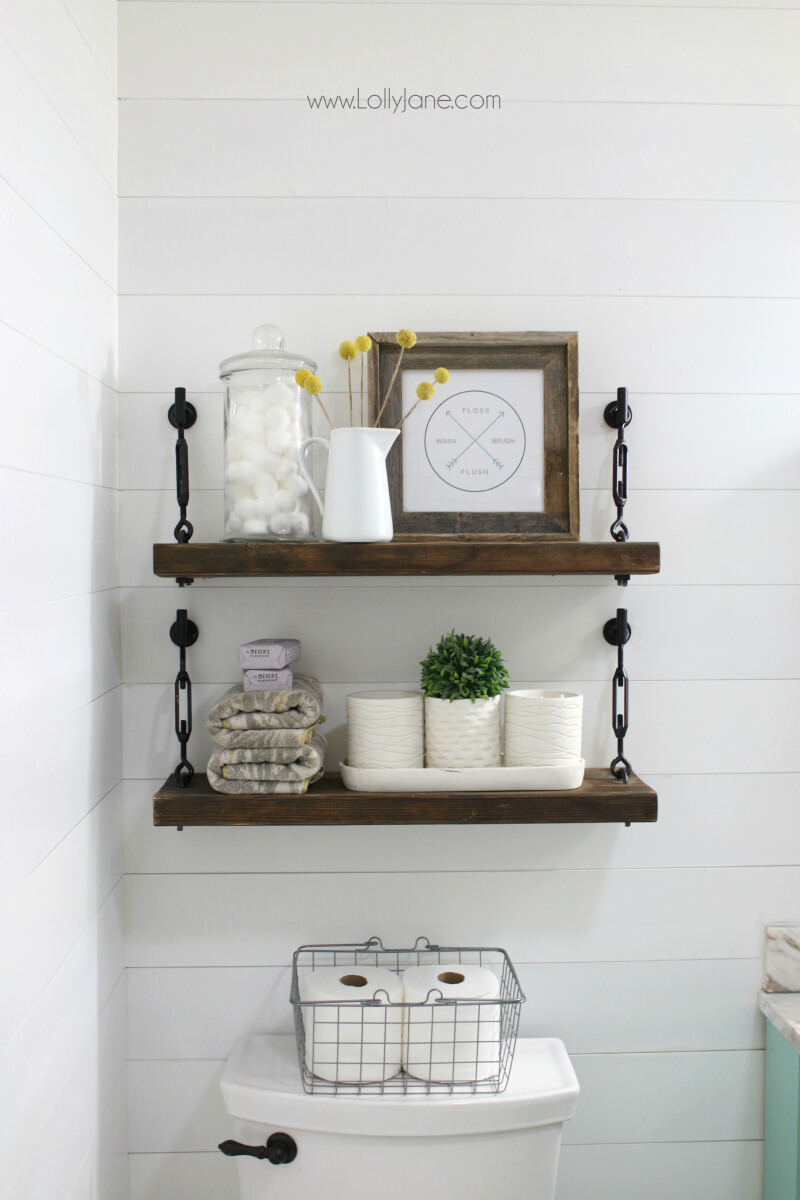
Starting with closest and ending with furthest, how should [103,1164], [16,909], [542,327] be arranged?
[16,909], [103,1164], [542,327]

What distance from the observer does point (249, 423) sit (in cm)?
100

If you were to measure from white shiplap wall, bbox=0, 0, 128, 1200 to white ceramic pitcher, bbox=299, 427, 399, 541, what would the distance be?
0.94 feet

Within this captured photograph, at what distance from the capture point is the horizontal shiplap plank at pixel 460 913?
1.15 metres

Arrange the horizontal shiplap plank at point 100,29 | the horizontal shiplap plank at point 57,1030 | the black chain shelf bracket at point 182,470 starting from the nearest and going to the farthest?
the horizontal shiplap plank at point 57,1030 → the horizontal shiplap plank at point 100,29 → the black chain shelf bracket at point 182,470

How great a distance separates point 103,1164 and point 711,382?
126 centimetres

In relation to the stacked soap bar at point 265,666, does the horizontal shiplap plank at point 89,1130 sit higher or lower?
lower

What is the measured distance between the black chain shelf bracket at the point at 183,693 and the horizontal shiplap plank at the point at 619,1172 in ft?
1.75

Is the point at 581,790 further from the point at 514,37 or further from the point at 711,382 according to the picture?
the point at 514,37

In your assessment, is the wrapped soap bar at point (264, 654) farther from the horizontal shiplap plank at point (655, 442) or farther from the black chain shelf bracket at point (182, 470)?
the horizontal shiplap plank at point (655, 442)

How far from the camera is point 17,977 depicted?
30.6 inches

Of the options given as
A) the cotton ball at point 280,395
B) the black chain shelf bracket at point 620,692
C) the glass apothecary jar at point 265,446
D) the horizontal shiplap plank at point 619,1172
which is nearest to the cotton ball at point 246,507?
the glass apothecary jar at point 265,446

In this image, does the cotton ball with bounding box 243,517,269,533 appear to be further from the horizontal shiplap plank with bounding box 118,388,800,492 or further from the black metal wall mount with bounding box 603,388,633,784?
the black metal wall mount with bounding box 603,388,633,784

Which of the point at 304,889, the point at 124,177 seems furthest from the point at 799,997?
the point at 124,177

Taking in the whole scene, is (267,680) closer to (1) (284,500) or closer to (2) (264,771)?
(2) (264,771)
